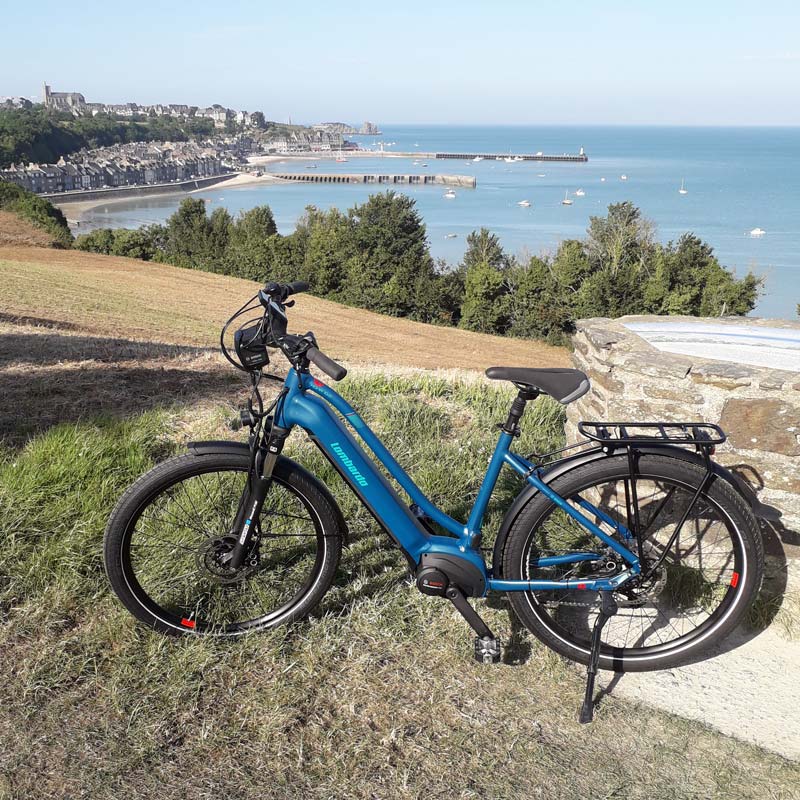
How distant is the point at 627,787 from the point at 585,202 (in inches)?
3638

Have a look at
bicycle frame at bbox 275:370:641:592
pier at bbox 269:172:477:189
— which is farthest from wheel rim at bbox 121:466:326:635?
pier at bbox 269:172:477:189

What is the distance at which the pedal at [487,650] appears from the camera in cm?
266

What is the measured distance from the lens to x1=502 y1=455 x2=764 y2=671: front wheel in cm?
260

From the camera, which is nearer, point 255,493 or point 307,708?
point 307,708

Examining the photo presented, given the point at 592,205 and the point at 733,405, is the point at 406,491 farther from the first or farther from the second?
the point at 592,205

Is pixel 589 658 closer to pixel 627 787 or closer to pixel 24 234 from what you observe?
pixel 627 787

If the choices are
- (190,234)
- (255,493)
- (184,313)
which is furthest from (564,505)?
(190,234)

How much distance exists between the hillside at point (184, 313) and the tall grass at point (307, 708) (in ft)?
33.0

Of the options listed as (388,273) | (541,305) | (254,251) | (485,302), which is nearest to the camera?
(541,305)

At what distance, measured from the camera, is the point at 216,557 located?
277cm

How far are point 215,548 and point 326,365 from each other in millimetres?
936

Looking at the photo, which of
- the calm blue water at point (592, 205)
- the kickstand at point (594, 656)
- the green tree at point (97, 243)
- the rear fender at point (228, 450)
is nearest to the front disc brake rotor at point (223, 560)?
the rear fender at point (228, 450)

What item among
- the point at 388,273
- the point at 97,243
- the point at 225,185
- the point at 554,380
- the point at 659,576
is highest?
the point at 554,380

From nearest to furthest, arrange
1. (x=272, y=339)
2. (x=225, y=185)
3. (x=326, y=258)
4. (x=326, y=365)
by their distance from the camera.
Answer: (x=326, y=365) < (x=272, y=339) < (x=326, y=258) < (x=225, y=185)
